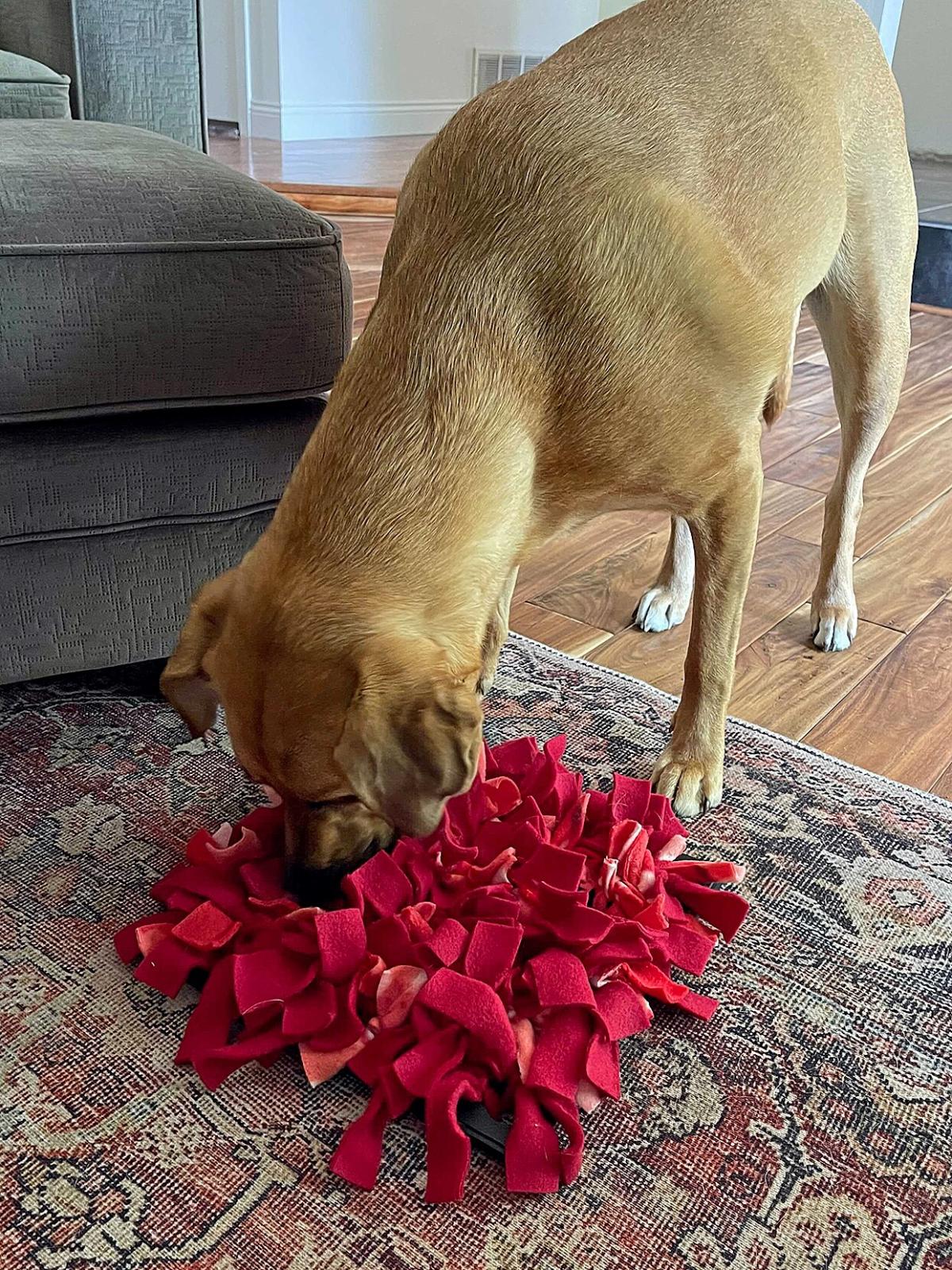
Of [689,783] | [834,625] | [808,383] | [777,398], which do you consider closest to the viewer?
[689,783]

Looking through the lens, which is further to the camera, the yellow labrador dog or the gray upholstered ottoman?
the gray upholstered ottoman

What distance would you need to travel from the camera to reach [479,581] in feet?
4.29

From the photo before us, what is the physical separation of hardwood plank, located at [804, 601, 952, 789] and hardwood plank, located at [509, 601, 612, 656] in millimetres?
458

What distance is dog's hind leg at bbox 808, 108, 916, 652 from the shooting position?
2.00 meters

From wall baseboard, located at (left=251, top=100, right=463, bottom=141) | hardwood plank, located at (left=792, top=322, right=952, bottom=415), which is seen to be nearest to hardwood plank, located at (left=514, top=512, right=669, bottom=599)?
hardwood plank, located at (left=792, top=322, right=952, bottom=415)

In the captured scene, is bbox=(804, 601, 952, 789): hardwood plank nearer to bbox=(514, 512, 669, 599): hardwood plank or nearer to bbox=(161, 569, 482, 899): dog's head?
bbox=(514, 512, 669, 599): hardwood plank

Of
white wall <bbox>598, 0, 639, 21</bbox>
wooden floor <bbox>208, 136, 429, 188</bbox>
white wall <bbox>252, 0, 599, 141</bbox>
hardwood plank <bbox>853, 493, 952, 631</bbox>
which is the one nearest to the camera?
hardwood plank <bbox>853, 493, 952, 631</bbox>

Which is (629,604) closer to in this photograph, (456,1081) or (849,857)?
(849,857)

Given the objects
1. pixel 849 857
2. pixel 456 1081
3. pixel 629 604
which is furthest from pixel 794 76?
pixel 456 1081

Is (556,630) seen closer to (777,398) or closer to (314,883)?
(777,398)

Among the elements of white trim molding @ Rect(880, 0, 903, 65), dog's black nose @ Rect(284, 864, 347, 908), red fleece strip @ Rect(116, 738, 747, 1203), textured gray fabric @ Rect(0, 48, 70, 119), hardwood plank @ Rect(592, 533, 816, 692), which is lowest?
hardwood plank @ Rect(592, 533, 816, 692)

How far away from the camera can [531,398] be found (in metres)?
1.37

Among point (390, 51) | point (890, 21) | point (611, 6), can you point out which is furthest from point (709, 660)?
point (611, 6)

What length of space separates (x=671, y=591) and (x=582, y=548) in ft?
1.33
